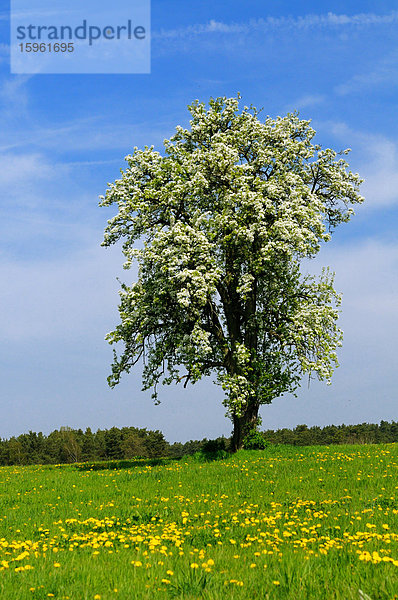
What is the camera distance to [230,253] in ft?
85.9

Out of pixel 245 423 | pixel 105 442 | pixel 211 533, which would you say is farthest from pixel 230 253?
pixel 105 442

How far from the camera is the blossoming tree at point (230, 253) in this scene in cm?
2423

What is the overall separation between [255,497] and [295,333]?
38.3 ft

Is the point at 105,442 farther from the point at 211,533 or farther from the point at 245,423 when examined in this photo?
the point at 211,533

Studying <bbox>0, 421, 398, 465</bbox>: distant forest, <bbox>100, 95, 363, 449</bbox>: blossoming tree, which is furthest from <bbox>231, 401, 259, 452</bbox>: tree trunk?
<bbox>0, 421, 398, 465</bbox>: distant forest

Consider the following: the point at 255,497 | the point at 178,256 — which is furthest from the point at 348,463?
the point at 178,256

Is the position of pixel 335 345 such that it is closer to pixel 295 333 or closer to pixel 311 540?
pixel 295 333

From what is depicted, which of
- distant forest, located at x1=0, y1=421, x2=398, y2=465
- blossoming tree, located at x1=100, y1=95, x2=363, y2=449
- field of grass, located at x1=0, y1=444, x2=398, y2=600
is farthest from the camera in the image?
distant forest, located at x1=0, y1=421, x2=398, y2=465

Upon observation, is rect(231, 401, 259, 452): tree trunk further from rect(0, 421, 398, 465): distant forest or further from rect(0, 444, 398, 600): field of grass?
rect(0, 421, 398, 465): distant forest

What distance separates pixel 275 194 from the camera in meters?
25.5

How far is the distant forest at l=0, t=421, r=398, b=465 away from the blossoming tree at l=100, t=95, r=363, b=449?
70.6 m

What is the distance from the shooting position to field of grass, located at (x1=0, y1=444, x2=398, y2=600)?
652 cm

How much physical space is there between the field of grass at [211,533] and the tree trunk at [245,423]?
485 cm

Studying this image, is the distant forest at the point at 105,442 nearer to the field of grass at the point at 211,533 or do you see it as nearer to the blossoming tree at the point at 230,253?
the blossoming tree at the point at 230,253
